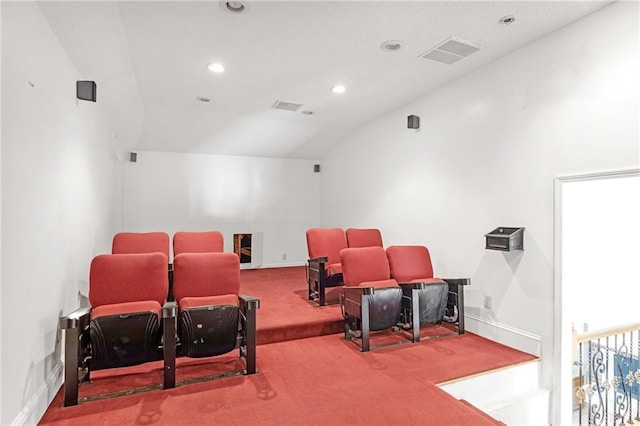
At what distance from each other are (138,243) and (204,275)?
1.43 meters

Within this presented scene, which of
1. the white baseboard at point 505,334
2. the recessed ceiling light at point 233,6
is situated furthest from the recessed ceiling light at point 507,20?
the white baseboard at point 505,334

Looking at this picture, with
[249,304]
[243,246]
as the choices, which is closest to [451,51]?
[249,304]

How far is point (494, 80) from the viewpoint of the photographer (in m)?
3.72

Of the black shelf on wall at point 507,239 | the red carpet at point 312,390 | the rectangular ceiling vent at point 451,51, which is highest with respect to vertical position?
the rectangular ceiling vent at point 451,51

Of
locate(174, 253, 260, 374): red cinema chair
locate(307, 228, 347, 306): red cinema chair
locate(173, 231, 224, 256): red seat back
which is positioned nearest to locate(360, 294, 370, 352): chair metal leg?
locate(174, 253, 260, 374): red cinema chair

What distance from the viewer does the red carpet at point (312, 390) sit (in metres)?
2.24

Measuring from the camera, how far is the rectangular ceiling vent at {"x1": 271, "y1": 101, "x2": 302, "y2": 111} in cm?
506

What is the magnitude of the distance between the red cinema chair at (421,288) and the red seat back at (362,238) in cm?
103

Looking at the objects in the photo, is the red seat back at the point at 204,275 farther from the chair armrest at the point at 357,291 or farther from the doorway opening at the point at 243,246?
the doorway opening at the point at 243,246

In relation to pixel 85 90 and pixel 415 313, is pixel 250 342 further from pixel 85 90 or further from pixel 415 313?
pixel 85 90

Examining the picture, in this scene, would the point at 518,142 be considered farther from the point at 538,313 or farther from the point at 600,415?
the point at 600,415

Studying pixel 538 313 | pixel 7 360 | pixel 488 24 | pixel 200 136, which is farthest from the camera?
pixel 200 136

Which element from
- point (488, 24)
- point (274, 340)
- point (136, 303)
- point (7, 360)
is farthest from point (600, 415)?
point (7, 360)

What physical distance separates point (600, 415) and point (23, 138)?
5846mm
